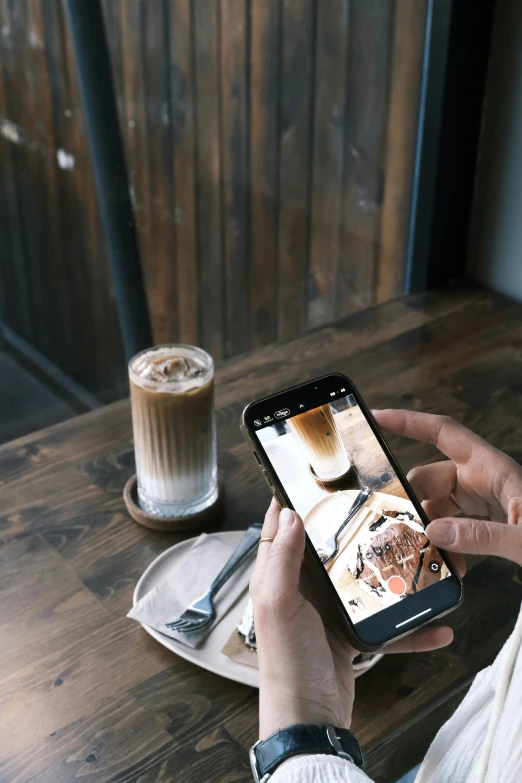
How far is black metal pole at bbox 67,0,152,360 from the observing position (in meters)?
1.53

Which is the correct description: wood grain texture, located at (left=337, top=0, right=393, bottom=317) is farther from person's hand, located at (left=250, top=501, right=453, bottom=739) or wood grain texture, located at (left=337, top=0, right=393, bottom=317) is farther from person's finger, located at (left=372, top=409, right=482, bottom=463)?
person's hand, located at (left=250, top=501, right=453, bottom=739)

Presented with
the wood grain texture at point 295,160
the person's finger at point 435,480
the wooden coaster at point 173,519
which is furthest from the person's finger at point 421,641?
the wood grain texture at point 295,160

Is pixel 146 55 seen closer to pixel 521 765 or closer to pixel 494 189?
pixel 494 189

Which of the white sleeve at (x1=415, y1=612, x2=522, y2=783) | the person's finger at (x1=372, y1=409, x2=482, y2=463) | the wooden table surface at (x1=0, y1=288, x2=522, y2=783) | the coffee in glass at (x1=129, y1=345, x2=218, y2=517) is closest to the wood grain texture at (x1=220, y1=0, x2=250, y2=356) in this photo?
the wooden table surface at (x1=0, y1=288, x2=522, y2=783)

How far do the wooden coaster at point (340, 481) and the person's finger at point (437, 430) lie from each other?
0.28ft

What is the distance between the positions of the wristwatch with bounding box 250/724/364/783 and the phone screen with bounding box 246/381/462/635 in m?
0.10

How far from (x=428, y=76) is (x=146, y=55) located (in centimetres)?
57

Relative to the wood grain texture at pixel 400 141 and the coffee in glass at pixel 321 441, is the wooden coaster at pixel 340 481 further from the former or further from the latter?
the wood grain texture at pixel 400 141

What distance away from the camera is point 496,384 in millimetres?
1215

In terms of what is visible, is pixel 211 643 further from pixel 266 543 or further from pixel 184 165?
pixel 184 165

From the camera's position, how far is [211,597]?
79 cm

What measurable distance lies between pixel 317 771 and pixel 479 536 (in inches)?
8.2

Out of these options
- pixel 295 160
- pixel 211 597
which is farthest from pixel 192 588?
pixel 295 160

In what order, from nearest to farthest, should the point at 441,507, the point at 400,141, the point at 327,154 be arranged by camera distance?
1. the point at 441,507
2. the point at 400,141
3. the point at 327,154
